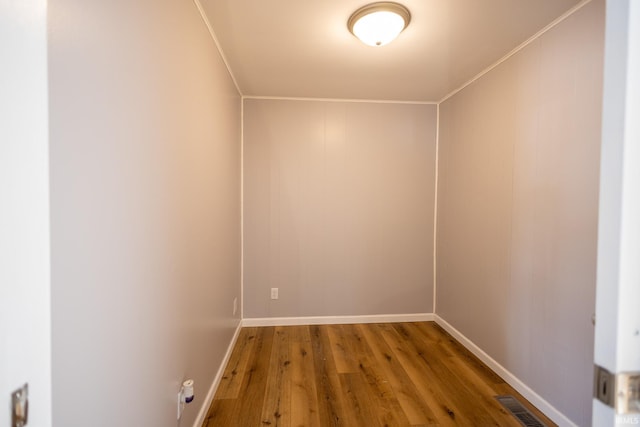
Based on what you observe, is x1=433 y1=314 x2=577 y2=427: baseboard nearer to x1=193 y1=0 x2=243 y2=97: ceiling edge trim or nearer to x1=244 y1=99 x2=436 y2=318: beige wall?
x1=244 y1=99 x2=436 y2=318: beige wall

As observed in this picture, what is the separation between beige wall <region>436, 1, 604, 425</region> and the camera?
1.51m

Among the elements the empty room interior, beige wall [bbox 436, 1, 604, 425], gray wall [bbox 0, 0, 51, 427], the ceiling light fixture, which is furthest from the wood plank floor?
the ceiling light fixture

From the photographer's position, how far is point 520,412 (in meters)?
1.76

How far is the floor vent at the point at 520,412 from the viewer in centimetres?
167

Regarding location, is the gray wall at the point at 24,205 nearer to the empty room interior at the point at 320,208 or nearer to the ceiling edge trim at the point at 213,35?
the empty room interior at the point at 320,208

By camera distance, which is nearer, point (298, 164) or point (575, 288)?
point (575, 288)

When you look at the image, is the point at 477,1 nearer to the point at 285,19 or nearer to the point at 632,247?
the point at 285,19

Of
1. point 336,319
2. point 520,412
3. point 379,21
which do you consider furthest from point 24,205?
point 336,319

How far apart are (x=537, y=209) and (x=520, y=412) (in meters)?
1.31

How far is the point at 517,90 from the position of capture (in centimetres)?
197

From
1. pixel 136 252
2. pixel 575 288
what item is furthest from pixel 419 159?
pixel 136 252

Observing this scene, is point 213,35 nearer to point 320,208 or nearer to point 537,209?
point 320,208

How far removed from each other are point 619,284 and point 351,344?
2.35 metres

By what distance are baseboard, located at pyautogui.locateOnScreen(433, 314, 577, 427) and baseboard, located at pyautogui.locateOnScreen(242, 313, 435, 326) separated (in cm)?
38
